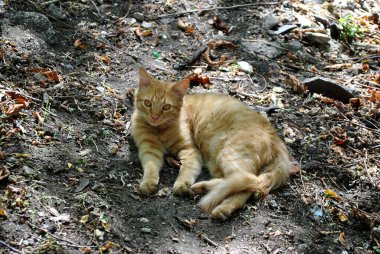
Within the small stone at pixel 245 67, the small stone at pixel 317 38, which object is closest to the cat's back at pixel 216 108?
the small stone at pixel 245 67

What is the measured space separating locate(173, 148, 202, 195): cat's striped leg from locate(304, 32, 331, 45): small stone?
287cm

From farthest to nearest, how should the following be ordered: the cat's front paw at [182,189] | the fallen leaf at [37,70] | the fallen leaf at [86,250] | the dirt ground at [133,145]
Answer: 1. the fallen leaf at [37,70]
2. the cat's front paw at [182,189]
3. the dirt ground at [133,145]
4. the fallen leaf at [86,250]

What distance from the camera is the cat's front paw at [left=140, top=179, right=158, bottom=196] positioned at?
418 cm

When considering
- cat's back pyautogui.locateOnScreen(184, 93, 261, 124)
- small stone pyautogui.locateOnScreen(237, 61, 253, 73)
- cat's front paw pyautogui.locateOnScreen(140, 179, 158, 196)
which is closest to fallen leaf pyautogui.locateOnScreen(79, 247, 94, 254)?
cat's front paw pyautogui.locateOnScreen(140, 179, 158, 196)

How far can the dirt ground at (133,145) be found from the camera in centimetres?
378

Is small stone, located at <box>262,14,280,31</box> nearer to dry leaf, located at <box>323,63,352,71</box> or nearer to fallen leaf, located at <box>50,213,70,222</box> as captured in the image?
dry leaf, located at <box>323,63,352,71</box>

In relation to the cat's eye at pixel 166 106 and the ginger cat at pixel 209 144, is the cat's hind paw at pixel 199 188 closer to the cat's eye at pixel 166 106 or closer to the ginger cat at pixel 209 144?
the ginger cat at pixel 209 144

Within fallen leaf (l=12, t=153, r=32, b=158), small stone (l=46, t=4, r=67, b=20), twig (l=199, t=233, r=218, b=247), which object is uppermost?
small stone (l=46, t=4, r=67, b=20)

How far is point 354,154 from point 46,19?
12.6 ft

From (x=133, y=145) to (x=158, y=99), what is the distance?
52cm

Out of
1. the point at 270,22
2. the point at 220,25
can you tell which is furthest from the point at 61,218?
the point at 270,22

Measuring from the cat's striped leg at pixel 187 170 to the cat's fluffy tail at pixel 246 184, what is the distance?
21 centimetres

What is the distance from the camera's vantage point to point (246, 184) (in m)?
4.07

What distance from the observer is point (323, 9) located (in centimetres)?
735
